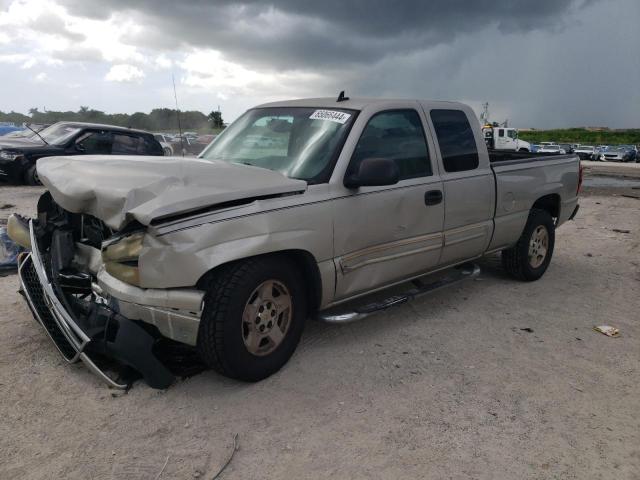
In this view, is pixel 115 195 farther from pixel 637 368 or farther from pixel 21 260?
pixel 637 368

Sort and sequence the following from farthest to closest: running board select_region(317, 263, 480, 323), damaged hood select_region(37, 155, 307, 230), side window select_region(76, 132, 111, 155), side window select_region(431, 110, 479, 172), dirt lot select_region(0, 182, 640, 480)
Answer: side window select_region(76, 132, 111, 155) → side window select_region(431, 110, 479, 172) → running board select_region(317, 263, 480, 323) → damaged hood select_region(37, 155, 307, 230) → dirt lot select_region(0, 182, 640, 480)

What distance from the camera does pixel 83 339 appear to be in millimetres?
3061

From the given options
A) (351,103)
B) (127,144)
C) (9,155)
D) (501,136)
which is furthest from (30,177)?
(501,136)

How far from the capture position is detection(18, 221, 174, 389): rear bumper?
10.0 ft

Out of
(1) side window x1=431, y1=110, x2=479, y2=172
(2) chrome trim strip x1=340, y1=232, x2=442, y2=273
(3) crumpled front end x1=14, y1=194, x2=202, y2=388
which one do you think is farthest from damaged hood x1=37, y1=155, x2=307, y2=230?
(1) side window x1=431, y1=110, x2=479, y2=172

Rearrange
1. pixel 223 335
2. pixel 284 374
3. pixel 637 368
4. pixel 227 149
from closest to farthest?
1. pixel 223 335
2. pixel 284 374
3. pixel 637 368
4. pixel 227 149

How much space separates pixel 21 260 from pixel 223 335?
207cm

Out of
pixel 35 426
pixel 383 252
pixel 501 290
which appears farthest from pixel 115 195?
pixel 501 290

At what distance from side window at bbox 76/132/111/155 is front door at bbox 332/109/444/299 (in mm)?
9305

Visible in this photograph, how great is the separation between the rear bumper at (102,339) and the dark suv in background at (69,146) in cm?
919

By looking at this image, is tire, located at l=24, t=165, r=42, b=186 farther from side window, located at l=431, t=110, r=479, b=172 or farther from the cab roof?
side window, located at l=431, t=110, r=479, b=172

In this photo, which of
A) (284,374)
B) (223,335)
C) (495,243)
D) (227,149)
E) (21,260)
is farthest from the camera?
(495,243)

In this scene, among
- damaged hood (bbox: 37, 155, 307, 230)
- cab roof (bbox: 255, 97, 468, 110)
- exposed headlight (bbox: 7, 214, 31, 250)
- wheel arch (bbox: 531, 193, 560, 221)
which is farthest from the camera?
wheel arch (bbox: 531, 193, 560, 221)

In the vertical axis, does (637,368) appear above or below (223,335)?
below
